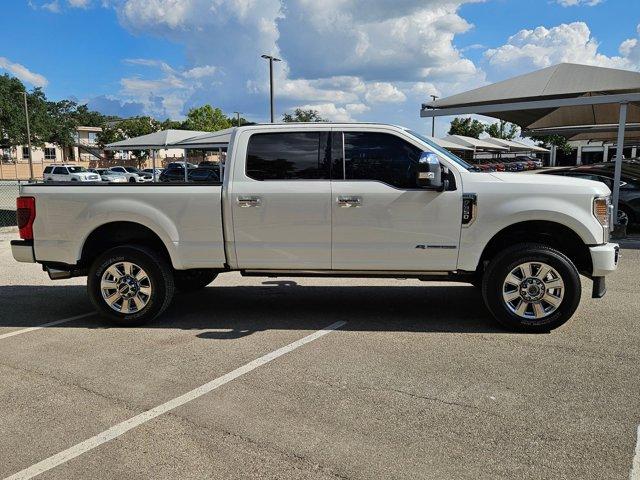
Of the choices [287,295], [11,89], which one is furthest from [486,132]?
[287,295]

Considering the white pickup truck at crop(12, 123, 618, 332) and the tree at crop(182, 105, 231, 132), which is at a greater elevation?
the tree at crop(182, 105, 231, 132)

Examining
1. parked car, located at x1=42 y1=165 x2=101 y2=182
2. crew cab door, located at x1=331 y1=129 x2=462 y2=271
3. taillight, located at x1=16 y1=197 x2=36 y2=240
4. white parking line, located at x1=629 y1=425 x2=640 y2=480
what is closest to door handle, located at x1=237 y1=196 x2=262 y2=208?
crew cab door, located at x1=331 y1=129 x2=462 y2=271

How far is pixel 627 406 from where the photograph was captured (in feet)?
12.3

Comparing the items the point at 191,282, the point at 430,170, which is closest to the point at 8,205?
the point at 191,282

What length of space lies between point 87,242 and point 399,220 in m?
3.29

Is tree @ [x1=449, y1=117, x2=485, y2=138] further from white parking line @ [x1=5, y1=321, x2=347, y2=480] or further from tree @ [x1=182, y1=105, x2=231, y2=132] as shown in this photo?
white parking line @ [x1=5, y1=321, x2=347, y2=480]

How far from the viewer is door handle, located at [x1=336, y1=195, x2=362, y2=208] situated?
536 centimetres

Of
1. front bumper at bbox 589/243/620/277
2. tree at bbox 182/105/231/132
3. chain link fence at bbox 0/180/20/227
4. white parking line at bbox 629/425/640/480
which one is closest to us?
white parking line at bbox 629/425/640/480

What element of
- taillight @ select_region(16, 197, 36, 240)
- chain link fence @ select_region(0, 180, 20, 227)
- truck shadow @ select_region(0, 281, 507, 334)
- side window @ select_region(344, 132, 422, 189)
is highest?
side window @ select_region(344, 132, 422, 189)

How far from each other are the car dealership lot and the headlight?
111cm

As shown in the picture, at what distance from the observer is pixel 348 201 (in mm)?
5367

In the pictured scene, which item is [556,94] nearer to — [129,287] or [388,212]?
[388,212]

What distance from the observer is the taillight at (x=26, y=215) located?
5738 millimetres

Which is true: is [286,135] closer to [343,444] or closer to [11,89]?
[343,444]
